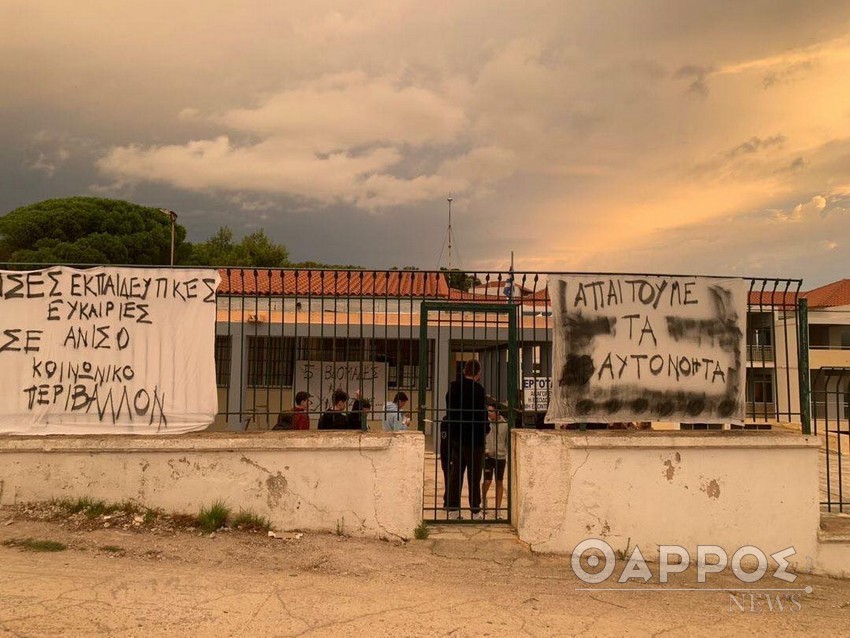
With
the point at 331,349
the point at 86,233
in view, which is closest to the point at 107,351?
the point at 331,349

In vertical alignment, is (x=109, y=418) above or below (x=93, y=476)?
above

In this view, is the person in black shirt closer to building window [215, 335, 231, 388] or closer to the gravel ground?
the gravel ground

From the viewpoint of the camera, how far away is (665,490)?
223 inches

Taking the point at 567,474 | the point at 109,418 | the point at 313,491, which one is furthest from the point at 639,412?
the point at 109,418

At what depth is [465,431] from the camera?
20.6 feet

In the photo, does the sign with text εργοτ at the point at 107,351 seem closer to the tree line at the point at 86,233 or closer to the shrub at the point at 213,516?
the shrub at the point at 213,516

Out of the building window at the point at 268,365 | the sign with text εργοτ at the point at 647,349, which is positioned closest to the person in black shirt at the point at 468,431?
the sign with text εργοτ at the point at 647,349

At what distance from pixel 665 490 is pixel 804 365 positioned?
217 centimetres

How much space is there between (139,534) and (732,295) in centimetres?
635

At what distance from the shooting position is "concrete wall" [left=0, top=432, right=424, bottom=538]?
5.49 metres

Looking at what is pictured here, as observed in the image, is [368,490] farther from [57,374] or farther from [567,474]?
[57,374]

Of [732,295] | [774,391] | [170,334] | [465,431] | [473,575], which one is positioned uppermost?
[732,295]

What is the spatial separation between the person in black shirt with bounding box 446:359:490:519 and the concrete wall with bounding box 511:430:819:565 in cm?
59

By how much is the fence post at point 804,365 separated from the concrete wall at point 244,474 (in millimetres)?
4073
